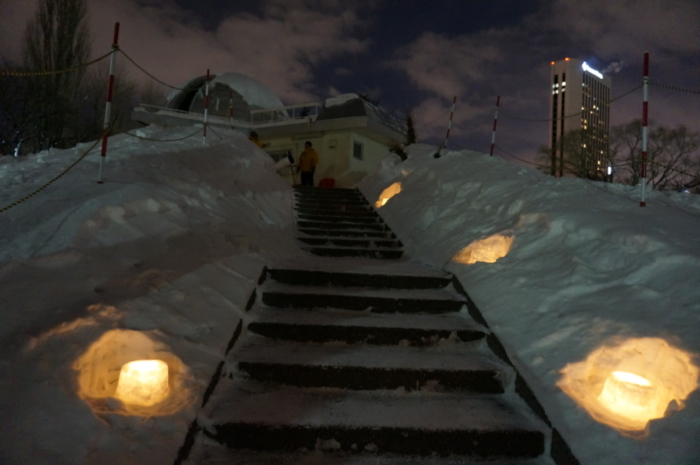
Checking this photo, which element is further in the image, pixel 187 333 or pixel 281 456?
pixel 187 333

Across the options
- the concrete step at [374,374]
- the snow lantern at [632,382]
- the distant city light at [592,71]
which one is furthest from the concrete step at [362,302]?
the distant city light at [592,71]

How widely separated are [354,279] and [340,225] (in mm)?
3073

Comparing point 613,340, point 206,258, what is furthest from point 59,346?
point 613,340

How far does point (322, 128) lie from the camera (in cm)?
1664

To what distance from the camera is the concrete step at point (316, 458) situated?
2.37 meters

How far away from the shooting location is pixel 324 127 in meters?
16.6

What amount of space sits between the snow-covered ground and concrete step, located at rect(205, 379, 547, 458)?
24 centimetres

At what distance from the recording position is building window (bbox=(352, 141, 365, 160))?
54.0ft

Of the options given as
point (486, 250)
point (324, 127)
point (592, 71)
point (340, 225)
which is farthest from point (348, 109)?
point (592, 71)

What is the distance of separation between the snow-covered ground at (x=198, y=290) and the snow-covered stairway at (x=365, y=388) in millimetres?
234

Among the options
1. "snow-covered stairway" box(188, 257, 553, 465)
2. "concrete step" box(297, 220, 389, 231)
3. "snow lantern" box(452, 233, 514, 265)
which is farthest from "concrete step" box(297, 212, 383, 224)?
"snow-covered stairway" box(188, 257, 553, 465)

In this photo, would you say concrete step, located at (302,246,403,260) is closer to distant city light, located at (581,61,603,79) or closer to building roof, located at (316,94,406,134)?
building roof, located at (316,94,406,134)

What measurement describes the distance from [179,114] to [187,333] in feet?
60.9

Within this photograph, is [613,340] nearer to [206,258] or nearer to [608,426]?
[608,426]
